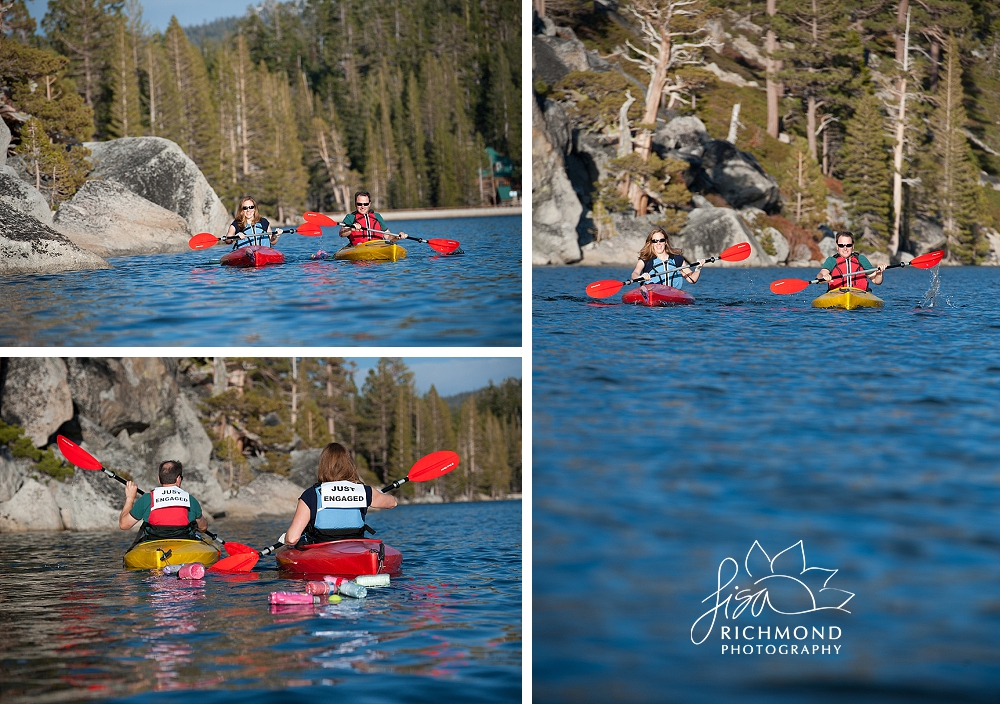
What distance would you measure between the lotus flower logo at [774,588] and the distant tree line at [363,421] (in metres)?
15.5

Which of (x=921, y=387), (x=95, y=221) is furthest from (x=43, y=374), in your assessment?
(x=921, y=387)

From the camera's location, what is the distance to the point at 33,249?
11.0 metres

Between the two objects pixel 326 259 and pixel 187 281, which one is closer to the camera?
pixel 187 281

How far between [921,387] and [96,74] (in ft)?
67.4

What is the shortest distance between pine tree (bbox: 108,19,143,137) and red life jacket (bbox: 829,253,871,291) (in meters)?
16.8

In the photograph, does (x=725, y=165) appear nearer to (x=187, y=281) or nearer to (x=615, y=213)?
(x=615, y=213)

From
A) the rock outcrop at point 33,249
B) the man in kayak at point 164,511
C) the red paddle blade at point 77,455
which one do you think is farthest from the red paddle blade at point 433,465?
the rock outcrop at point 33,249

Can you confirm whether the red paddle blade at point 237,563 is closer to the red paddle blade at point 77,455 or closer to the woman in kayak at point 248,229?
the red paddle blade at point 77,455

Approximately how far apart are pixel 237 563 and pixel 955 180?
102 ft

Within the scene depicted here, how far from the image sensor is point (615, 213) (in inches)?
1001

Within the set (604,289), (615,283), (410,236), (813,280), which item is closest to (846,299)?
(813,280)

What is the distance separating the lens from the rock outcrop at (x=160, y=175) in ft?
52.2

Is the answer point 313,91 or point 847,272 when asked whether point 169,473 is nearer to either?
point 847,272

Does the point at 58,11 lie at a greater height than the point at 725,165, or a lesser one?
greater
